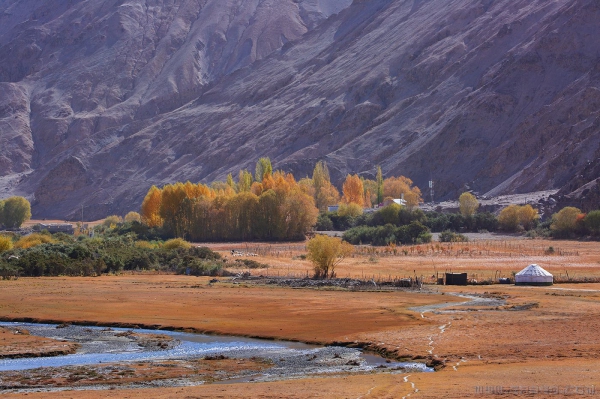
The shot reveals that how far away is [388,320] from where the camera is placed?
40.7 meters

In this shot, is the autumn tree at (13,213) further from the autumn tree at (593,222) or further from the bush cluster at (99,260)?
the autumn tree at (593,222)

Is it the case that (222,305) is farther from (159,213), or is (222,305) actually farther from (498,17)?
(498,17)

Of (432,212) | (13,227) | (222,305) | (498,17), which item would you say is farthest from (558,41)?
(222,305)

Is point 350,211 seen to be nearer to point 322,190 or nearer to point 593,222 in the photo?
point 322,190

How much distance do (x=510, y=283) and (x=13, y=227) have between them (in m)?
118

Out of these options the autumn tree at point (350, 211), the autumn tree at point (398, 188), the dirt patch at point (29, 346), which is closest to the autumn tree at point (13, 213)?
the autumn tree at point (350, 211)

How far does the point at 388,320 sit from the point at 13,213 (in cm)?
13053

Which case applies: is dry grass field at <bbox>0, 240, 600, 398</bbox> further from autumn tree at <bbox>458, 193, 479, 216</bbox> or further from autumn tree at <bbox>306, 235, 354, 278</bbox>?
autumn tree at <bbox>458, 193, 479, 216</bbox>

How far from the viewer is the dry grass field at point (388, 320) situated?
25.7m

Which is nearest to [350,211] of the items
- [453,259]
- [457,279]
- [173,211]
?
[173,211]

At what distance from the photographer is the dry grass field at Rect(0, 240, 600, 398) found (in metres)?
25.7

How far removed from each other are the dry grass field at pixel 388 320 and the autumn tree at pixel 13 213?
317 ft

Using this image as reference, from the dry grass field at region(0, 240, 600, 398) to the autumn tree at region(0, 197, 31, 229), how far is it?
317 ft

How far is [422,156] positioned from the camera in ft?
546
